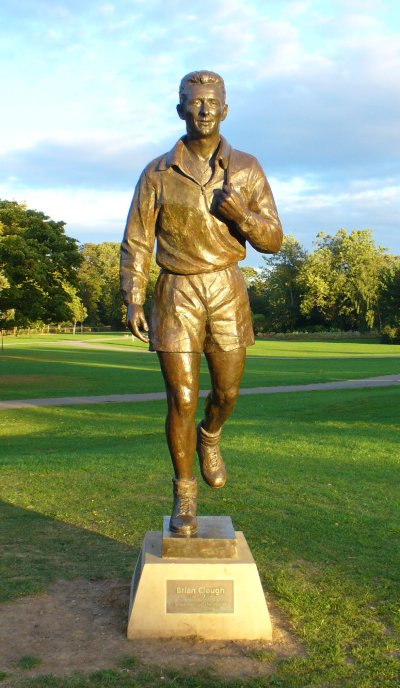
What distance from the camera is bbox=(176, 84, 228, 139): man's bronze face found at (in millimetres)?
4570

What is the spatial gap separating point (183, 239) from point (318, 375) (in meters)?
26.0

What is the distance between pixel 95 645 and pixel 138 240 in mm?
2565

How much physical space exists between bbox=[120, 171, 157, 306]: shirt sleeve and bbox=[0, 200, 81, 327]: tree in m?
17.4

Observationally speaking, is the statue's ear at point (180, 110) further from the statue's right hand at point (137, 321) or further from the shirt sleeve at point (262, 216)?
the statue's right hand at point (137, 321)

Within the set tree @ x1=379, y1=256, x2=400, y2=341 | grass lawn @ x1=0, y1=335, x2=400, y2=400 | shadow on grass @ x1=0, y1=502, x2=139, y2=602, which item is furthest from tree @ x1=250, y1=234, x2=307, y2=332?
shadow on grass @ x1=0, y1=502, x2=139, y2=602

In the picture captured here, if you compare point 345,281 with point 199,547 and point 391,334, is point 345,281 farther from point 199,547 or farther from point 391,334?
point 199,547

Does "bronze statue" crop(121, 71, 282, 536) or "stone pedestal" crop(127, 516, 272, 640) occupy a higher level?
"bronze statue" crop(121, 71, 282, 536)

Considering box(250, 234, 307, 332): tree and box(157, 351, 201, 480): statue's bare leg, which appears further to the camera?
box(250, 234, 307, 332): tree

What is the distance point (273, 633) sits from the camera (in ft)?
14.7

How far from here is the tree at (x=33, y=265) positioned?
23016 mm

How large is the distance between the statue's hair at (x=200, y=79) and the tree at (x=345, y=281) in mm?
71348

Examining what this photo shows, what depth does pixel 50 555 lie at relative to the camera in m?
5.92

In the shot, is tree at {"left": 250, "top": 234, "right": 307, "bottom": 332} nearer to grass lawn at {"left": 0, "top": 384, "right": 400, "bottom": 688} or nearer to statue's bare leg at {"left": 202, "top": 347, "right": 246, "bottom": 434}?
grass lawn at {"left": 0, "top": 384, "right": 400, "bottom": 688}

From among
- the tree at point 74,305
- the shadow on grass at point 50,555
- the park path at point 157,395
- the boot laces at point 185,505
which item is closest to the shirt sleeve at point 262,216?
the boot laces at point 185,505
